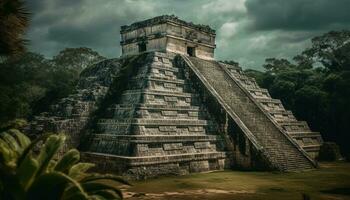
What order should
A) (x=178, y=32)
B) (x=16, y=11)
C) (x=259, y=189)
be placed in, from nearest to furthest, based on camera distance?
(x=16, y=11)
(x=259, y=189)
(x=178, y=32)

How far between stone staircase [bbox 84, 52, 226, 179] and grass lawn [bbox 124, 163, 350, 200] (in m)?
0.73

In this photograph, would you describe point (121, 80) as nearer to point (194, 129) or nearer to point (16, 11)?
point (194, 129)

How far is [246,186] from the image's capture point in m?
13.1

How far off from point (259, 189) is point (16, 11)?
930cm

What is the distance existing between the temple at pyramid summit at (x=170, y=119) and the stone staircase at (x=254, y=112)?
7 cm

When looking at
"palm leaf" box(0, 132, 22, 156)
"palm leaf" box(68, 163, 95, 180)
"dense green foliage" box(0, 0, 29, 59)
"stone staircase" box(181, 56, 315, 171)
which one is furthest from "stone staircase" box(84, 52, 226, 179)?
"palm leaf" box(0, 132, 22, 156)

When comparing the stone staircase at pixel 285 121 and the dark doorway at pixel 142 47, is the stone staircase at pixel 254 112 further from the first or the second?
the dark doorway at pixel 142 47

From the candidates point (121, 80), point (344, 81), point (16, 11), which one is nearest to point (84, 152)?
point (121, 80)

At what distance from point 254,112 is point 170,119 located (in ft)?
19.8

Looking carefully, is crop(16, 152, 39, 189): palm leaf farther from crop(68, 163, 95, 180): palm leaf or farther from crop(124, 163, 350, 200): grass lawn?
crop(124, 163, 350, 200): grass lawn

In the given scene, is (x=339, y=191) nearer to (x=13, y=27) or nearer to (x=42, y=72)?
(x=13, y=27)

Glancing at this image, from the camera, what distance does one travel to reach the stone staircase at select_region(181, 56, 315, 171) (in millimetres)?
17688

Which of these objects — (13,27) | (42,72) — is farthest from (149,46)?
(42,72)

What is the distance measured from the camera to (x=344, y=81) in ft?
85.6
